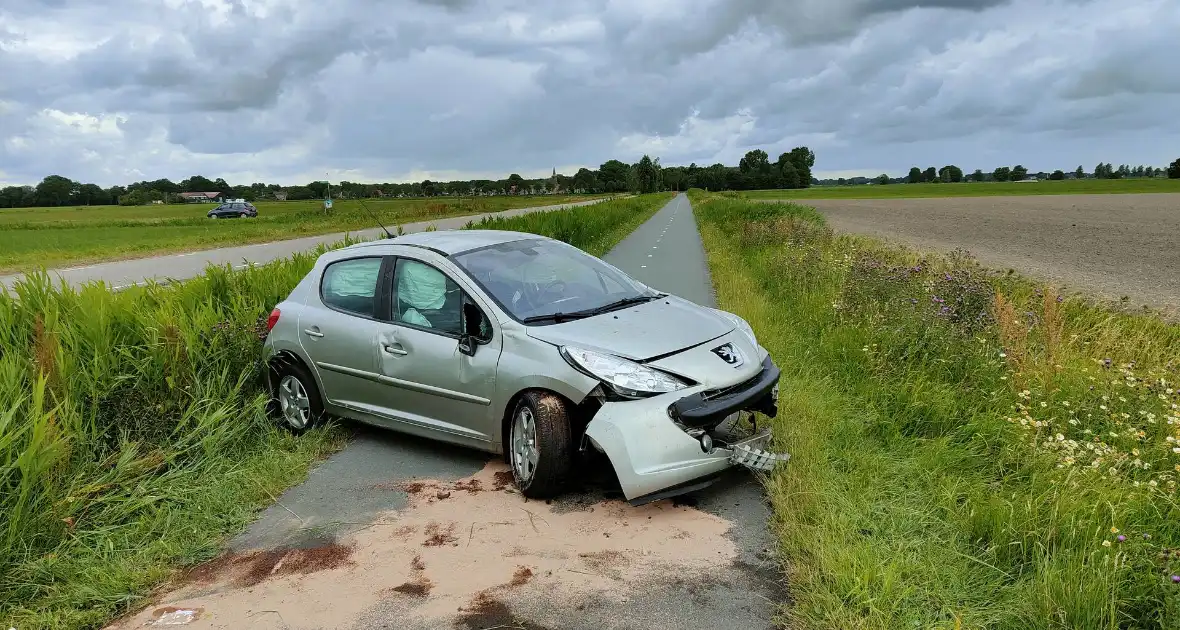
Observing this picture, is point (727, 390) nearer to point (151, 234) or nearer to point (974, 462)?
point (974, 462)

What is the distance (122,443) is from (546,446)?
9.11 feet

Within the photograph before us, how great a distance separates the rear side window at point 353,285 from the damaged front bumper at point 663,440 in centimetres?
222

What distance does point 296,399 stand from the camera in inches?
235

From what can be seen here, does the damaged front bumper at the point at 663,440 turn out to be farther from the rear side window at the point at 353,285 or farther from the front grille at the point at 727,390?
the rear side window at the point at 353,285

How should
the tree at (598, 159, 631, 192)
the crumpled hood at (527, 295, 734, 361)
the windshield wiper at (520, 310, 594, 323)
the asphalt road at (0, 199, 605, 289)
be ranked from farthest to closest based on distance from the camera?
1. the tree at (598, 159, 631, 192)
2. the asphalt road at (0, 199, 605, 289)
3. the windshield wiper at (520, 310, 594, 323)
4. the crumpled hood at (527, 295, 734, 361)

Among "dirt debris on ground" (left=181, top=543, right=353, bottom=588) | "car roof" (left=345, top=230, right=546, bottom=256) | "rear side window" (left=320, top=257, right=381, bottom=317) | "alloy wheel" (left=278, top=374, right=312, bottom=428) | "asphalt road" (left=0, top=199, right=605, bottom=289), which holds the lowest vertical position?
"dirt debris on ground" (left=181, top=543, right=353, bottom=588)

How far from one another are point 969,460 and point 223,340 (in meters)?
5.55

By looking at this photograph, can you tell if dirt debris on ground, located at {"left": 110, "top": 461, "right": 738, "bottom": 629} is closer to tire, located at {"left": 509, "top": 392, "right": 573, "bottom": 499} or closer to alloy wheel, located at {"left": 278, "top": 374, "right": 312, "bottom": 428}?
tire, located at {"left": 509, "top": 392, "right": 573, "bottom": 499}

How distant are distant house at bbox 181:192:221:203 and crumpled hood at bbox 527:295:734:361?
103 metres

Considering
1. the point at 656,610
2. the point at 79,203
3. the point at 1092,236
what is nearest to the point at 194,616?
the point at 656,610

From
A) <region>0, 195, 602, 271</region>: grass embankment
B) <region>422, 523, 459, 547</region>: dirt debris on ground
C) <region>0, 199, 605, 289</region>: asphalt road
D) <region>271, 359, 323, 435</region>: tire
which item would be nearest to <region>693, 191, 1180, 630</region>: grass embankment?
<region>422, 523, 459, 547</region>: dirt debris on ground

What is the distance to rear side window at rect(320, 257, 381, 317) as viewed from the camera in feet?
18.3

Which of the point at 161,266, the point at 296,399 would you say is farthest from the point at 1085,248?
the point at 161,266

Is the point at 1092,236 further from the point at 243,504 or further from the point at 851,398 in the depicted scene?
the point at 243,504
